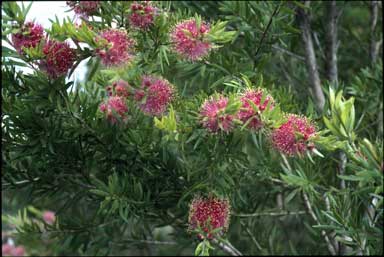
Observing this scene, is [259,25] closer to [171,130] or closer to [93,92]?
[93,92]

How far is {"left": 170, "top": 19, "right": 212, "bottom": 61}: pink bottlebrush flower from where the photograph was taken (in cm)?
186

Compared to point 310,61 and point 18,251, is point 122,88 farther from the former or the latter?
point 18,251

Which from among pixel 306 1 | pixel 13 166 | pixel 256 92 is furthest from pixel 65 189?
pixel 306 1

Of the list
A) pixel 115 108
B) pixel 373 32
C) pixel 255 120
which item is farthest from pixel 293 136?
pixel 373 32

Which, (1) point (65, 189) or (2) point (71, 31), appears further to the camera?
(1) point (65, 189)

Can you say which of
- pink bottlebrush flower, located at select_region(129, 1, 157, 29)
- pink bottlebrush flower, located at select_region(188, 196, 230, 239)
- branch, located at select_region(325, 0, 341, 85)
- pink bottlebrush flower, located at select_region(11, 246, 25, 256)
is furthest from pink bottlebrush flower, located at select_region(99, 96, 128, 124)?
pink bottlebrush flower, located at select_region(11, 246, 25, 256)

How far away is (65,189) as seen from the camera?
2.59m

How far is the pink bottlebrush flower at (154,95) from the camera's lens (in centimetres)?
195

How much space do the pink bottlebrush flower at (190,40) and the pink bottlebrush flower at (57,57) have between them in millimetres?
320

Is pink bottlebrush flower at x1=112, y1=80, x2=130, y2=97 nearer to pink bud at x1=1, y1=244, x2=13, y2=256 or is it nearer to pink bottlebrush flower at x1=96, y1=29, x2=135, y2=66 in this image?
pink bottlebrush flower at x1=96, y1=29, x2=135, y2=66

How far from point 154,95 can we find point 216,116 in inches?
12.3

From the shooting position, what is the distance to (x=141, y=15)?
6.56ft

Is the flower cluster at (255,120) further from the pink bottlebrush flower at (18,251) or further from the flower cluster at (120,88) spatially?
the pink bottlebrush flower at (18,251)

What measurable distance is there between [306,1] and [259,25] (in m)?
0.49
